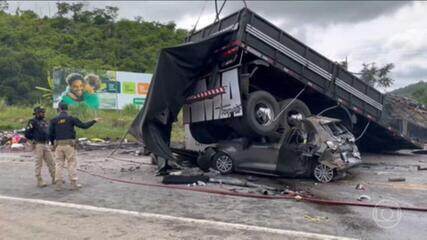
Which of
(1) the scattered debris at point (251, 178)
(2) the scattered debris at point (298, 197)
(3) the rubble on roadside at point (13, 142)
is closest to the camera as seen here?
(2) the scattered debris at point (298, 197)

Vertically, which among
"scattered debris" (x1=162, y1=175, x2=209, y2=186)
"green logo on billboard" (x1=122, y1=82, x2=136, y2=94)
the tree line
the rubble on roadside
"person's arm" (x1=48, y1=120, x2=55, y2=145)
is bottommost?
"scattered debris" (x1=162, y1=175, x2=209, y2=186)

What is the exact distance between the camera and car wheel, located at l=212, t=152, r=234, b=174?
11.1 m

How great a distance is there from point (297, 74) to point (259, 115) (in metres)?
1.36

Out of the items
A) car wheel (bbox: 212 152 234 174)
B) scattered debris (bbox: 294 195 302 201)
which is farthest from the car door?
scattered debris (bbox: 294 195 302 201)

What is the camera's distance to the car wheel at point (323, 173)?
1015 cm

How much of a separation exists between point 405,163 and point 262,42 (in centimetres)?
613

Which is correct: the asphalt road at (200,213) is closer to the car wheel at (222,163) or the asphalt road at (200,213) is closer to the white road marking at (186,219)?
the white road marking at (186,219)

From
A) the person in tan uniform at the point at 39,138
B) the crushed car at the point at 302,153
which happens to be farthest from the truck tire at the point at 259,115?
the person in tan uniform at the point at 39,138

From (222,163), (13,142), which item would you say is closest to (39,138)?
(222,163)

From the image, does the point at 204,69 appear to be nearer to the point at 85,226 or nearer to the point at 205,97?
the point at 205,97

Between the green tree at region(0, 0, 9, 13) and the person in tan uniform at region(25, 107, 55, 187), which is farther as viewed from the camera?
the green tree at region(0, 0, 9, 13)

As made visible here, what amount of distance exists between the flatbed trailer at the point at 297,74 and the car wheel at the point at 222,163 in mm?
1860

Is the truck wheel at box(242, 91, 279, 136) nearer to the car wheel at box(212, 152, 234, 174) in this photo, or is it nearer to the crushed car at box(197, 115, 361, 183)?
the crushed car at box(197, 115, 361, 183)

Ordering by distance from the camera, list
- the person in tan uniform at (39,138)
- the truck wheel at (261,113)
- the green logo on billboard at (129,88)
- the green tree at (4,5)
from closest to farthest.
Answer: the person in tan uniform at (39,138) → the truck wheel at (261,113) → the green logo on billboard at (129,88) → the green tree at (4,5)
